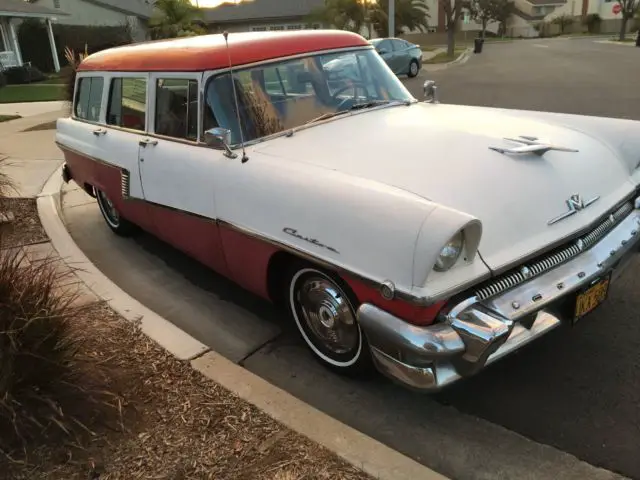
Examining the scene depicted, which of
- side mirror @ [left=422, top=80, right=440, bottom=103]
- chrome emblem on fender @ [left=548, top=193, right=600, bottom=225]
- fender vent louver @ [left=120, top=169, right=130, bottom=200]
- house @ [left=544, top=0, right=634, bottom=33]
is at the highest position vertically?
side mirror @ [left=422, top=80, right=440, bottom=103]

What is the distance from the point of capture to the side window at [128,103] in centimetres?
448

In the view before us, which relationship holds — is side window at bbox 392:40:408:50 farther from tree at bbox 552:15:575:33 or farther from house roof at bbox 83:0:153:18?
tree at bbox 552:15:575:33

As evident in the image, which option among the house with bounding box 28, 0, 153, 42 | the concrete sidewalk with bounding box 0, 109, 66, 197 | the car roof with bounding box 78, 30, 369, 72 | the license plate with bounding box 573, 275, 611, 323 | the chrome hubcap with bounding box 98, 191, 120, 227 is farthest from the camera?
the house with bounding box 28, 0, 153, 42

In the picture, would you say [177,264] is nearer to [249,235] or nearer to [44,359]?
[249,235]

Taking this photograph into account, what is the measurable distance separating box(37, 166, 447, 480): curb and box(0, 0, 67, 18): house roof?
2711cm

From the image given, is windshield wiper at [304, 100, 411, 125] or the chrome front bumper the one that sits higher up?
windshield wiper at [304, 100, 411, 125]

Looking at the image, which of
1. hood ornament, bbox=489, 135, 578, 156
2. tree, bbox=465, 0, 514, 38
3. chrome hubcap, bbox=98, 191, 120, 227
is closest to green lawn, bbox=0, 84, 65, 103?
chrome hubcap, bbox=98, 191, 120, 227

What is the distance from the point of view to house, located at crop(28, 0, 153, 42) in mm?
34156

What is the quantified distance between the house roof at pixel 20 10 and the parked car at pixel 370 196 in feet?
86.7

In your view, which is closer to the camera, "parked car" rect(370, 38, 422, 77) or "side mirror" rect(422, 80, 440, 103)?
"side mirror" rect(422, 80, 440, 103)

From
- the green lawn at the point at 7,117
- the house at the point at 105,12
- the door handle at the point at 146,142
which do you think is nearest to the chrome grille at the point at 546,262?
the door handle at the point at 146,142

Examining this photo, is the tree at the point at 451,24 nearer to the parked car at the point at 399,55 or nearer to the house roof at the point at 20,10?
the parked car at the point at 399,55

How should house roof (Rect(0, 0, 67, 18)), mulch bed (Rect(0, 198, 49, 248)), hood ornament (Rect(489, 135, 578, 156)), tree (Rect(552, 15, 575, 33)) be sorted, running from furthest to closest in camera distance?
1. tree (Rect(552, 15, 575, 33))
2. house roof (Rect(0, 0, 67, 18))
3. mulch bed (Rect(0, 198, 49, 248))
4. hood ornament (Rect(489, 135, 578, 156))

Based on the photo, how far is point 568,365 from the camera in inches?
127
